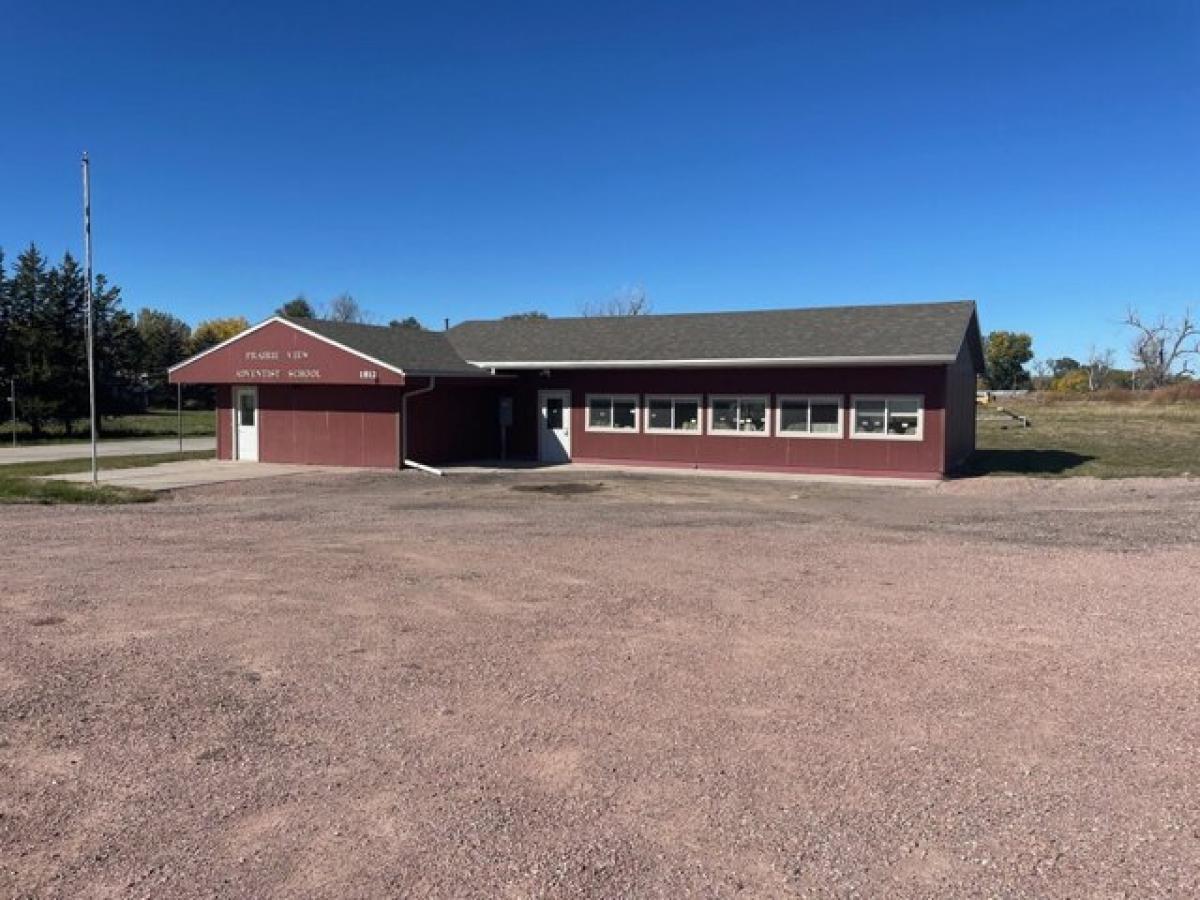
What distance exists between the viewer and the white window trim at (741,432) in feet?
76.1

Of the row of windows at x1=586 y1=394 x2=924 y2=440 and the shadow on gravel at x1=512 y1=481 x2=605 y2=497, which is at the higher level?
the row of windows at x1=586 y1=394 x2=924 y2=440

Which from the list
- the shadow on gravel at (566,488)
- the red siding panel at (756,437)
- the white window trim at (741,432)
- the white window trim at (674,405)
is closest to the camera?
the shadow on gravel at (566,488)

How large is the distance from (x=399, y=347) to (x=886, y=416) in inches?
493

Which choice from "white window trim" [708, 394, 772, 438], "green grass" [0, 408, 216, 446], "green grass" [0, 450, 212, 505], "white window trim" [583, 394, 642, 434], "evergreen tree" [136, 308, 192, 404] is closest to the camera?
"green grass" [0, 450, 212, 505]

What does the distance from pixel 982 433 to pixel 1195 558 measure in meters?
31.2

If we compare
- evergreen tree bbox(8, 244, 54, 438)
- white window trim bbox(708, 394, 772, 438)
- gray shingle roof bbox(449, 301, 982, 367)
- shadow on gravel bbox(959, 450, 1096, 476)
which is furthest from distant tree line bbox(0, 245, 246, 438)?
shadow on gravel bbox(959, 450, 1096, 476)

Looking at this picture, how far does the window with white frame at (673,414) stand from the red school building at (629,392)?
38 mm

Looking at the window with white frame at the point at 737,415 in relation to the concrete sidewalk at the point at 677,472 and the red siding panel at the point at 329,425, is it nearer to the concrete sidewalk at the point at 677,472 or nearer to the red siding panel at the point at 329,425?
the concrete sidewalk at the point at 677,472

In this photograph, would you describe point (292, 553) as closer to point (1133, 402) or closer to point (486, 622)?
point (486, 622)

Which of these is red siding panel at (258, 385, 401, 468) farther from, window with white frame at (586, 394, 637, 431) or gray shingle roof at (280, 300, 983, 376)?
window with white frame at (586, 394, 637, 431)

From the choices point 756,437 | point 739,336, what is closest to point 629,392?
point 739,336

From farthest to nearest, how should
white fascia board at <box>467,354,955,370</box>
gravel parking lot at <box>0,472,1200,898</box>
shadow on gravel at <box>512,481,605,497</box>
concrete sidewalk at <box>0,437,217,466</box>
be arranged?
1. concrete sidewalk at <box>0,437,217,466</box>
2. white fascia board at <box>467,354,955,370</box>
3. shadow on gravel at <box>512,481,605,497</box>
4. gravel parking lot at <box>0,472,1200,898</box>

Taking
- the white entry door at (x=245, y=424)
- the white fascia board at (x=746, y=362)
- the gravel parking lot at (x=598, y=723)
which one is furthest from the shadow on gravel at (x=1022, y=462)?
the white entry door at (x=245, y=424)

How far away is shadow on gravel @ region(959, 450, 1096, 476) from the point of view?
22.8 meters
